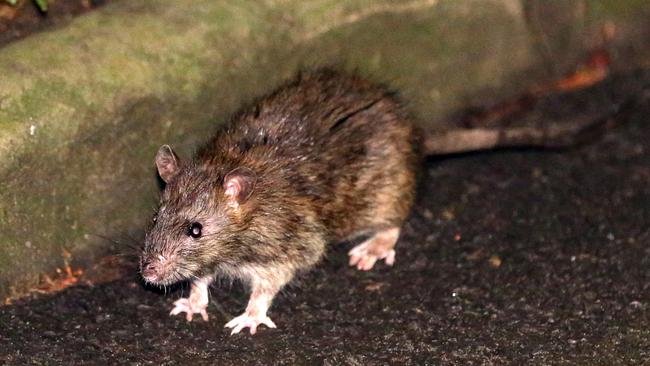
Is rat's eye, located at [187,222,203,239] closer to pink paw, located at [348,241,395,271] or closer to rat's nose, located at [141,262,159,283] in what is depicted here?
rat's nose, located at [141,262,159,283]

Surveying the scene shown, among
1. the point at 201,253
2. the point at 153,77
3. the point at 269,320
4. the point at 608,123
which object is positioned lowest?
the point at 608,123

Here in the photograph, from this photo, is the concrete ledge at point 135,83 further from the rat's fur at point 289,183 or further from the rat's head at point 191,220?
the rat's head at point 191,220

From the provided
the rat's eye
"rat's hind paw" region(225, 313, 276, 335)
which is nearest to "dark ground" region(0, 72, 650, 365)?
"rat's hind paw" region(225, 313, 276, 335)

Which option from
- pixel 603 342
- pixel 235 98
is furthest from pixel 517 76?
pixel 603 342

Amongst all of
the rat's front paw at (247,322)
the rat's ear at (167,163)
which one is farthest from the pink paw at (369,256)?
the rat's ear at (167,163)

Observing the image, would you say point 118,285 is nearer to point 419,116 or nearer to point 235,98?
point 235,98

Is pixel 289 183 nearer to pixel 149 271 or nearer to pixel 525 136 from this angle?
pixel 149 271
